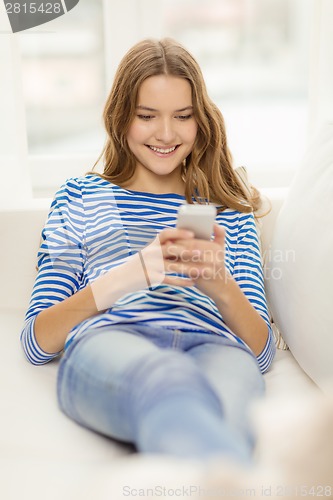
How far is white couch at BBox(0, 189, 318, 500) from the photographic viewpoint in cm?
89

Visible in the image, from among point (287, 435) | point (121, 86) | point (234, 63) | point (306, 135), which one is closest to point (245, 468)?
point (287, 435)

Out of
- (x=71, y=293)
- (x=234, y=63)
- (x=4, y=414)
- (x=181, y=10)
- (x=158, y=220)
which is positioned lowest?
(x=4, y=414)

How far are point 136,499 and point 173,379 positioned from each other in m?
0.15

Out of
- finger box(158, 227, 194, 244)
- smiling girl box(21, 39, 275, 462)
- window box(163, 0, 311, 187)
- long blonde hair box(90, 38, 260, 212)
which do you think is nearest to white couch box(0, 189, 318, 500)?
smiling girl box(21, 39, 275, 462)

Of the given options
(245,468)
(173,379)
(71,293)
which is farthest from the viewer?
(71,293)

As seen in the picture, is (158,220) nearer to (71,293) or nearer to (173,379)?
(71,293)

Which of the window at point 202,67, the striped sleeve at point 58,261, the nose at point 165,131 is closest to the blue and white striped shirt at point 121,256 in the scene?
the striped sleeve at point 58,261

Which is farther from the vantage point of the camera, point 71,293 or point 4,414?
point 71,293

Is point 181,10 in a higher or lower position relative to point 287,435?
higher

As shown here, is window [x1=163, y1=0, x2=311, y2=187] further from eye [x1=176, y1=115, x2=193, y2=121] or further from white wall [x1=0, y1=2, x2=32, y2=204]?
eye [x1=176, y1=115, x2=193, y2=121]

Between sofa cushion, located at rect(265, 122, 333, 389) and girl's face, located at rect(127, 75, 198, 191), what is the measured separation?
0.25 metres

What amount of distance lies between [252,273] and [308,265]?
131mm

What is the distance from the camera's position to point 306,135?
83.5 inches

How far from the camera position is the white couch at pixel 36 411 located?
2.92 ft
